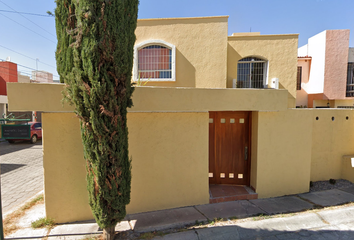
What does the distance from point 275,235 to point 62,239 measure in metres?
4.01

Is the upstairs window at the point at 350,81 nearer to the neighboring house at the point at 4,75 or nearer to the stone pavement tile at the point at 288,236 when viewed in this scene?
the stone pavement tile at the point at 288,236

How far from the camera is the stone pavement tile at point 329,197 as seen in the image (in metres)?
5.02

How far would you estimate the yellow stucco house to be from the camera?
397 centimetres

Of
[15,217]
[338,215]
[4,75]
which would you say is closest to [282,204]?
[338,215]

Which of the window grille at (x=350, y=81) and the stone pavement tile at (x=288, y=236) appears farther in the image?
the window grille at (x=350, y=81)

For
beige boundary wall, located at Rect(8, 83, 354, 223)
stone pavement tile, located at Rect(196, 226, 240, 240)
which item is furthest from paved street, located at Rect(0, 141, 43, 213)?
stone pavement tile, located at Rect(196, 226, 240, 240)

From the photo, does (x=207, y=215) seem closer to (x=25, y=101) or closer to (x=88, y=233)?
(x=88, y=233)

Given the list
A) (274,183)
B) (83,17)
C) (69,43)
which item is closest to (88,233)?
(69,43)

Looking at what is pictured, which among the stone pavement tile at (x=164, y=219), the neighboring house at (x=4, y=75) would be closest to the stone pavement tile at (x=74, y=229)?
the stone pavement tile at (x=164, y=219)

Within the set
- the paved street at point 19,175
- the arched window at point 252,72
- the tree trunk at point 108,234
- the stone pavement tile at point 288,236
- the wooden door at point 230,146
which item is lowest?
the paved street at point 19,175

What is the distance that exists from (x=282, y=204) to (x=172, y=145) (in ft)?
10.3

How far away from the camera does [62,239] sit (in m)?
3.56

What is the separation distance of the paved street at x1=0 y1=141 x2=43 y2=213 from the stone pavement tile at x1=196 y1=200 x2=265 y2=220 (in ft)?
15.9

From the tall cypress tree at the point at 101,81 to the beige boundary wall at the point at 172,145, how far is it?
0.95m
